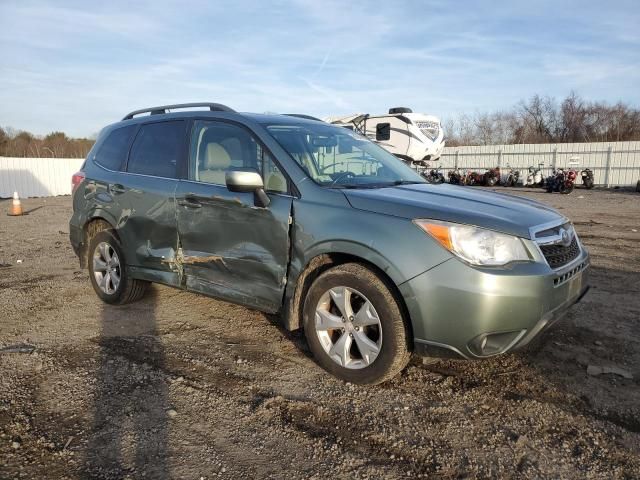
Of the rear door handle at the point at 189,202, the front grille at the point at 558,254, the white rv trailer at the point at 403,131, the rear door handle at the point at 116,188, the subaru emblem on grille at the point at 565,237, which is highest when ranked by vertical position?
the white rv trailer at the point at 403,131

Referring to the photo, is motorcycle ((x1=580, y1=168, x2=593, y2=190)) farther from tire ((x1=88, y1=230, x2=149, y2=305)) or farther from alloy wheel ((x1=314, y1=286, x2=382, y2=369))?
alloy wheel ((x1=314, y1=286, x2=382, y2=369))

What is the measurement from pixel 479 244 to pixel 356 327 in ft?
3.12

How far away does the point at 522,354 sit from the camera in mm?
3666

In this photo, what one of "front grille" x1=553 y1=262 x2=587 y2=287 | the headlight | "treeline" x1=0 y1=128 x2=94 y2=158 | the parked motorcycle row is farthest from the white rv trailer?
"treeline" x1=0 y1=128 x2=94 y2=158

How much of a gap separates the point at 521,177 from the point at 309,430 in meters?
28.1

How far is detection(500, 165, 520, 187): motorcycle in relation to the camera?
27141mm

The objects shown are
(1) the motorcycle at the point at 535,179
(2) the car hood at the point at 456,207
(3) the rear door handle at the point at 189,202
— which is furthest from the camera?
(1) the motorcycle at the point at 535,179

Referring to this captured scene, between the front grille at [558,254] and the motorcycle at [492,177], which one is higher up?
the motorcycle at [492,177]

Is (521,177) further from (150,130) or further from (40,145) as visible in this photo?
(40,145)

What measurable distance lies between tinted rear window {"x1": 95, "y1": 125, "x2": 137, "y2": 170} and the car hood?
2714 mm

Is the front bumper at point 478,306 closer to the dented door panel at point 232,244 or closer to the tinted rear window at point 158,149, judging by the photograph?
the dented door panel at point 232,244

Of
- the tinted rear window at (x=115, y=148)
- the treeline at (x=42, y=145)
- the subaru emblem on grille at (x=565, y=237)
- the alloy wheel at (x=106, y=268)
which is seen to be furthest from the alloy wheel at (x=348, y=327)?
the treeline at (x=42, y=145)

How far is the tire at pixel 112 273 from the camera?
15.4 ft

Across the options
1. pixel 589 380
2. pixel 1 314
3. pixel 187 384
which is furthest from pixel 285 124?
pixel 1 314
